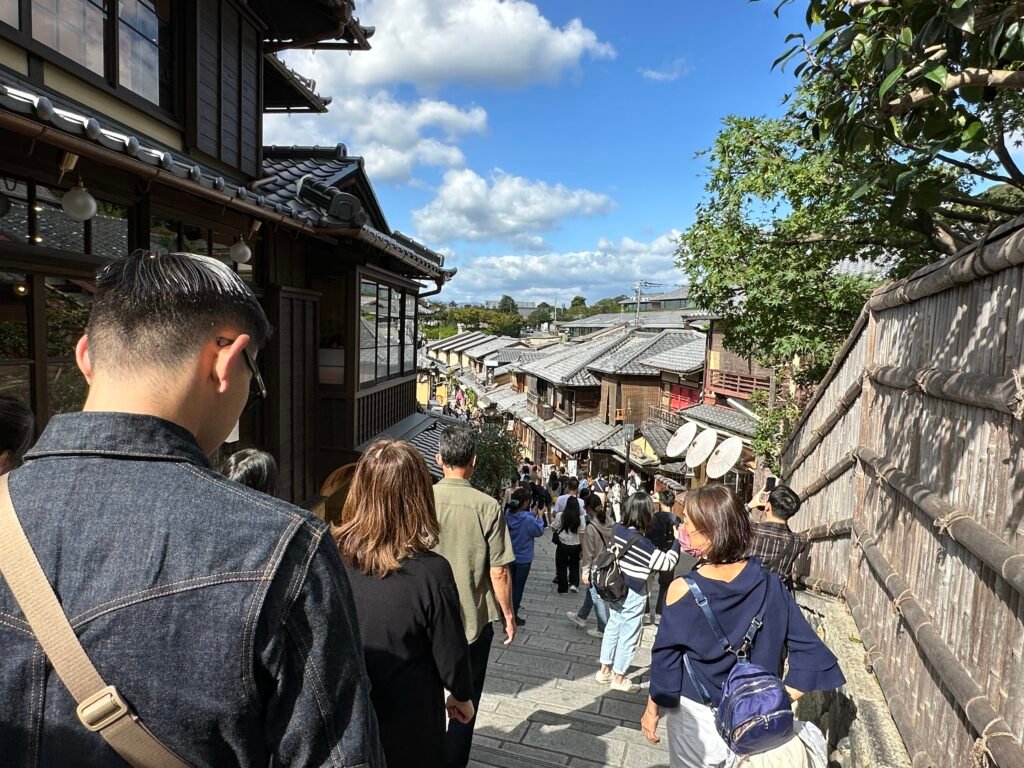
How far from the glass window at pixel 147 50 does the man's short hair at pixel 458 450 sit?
484 centimetres

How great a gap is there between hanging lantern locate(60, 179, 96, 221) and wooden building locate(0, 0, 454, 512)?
0.05ft

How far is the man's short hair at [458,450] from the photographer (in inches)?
149

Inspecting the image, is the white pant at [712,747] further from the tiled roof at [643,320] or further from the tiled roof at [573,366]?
the tiled roof at [643,320]

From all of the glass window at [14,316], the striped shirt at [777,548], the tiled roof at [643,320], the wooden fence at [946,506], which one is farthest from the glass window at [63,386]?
the tiled roof at [643,320]

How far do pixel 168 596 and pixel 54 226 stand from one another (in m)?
4.81

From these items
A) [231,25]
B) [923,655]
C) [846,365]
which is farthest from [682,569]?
[231,25]

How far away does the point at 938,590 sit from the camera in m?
A: 3.14

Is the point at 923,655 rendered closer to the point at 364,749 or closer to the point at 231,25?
the point at 364,749

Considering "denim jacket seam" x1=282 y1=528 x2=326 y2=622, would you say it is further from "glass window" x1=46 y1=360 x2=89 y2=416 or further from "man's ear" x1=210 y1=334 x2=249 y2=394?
"glass window" x1=46 y1=360 x2=89 y2=416

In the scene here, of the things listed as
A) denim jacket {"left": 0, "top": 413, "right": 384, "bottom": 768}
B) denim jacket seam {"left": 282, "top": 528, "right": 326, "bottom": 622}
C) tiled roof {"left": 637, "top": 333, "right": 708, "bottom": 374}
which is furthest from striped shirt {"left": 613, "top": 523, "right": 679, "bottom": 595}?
tiled roof {"left": 637, "top": 333, "right": 708, "bottom": 374}

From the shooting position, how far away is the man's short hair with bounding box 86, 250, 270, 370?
1.17 metres

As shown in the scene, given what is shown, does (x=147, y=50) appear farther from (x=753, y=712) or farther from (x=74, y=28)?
(x=753, y=712)

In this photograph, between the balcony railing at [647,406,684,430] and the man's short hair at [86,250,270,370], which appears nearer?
the man's short hair at [86,250,270,370]

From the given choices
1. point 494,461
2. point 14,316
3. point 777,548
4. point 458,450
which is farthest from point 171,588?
point 494,461
